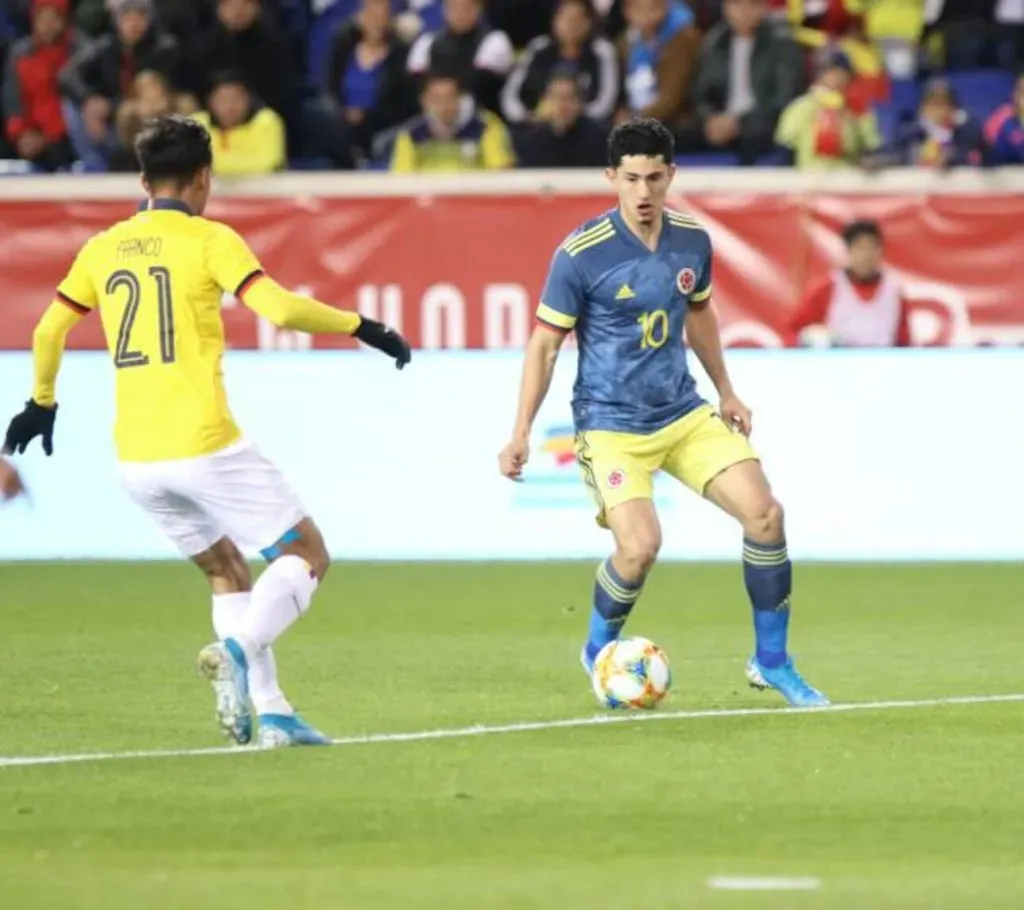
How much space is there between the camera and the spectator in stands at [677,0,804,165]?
69.3 feet

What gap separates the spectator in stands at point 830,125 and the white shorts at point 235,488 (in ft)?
40.6

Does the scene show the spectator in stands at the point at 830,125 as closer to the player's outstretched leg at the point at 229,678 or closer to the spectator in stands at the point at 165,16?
the spectator in stands at the point at 165,16

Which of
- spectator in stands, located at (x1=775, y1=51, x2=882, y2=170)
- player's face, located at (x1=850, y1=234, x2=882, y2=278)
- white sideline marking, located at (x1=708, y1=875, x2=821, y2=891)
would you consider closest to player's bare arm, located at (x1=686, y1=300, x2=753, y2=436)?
white sideline marking, located at (x1=708, y1=875, x2=821, y2=891)

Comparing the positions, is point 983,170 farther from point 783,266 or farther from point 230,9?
point 230,9

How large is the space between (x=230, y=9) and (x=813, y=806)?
594 inches

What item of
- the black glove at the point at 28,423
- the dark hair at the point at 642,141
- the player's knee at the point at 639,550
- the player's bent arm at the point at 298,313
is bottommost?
the player's knee at the point at 639,550

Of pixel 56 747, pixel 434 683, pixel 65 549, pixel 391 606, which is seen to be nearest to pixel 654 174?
pixel 434 683

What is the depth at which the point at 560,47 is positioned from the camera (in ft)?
70.4

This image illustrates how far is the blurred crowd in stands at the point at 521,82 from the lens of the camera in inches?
827

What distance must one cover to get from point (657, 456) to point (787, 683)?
3.28 feet

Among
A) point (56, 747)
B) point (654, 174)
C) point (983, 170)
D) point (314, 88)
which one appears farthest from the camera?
point (314, 88)

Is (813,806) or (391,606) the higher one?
(813,806)

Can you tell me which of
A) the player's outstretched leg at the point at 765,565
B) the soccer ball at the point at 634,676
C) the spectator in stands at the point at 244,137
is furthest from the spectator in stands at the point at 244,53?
the soccer ball at the point at 634,676

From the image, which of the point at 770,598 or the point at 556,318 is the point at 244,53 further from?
the point at 770,598
